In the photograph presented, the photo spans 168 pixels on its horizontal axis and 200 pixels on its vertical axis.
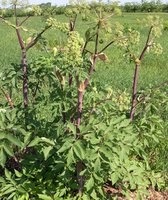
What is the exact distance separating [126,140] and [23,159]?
0.82 m

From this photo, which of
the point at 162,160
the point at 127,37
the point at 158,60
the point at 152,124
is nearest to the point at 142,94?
the point at 152,124

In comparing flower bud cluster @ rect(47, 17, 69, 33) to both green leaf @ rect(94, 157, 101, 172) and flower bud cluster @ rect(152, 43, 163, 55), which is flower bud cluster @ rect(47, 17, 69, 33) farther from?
green leaf @ rect(94, 157, 101, 172)

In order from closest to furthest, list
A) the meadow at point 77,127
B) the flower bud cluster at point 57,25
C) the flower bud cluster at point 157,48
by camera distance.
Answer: the meadow at point 77,127 → the flower bud cluster at point 57,25 → the flower bud cluster at point 157,48

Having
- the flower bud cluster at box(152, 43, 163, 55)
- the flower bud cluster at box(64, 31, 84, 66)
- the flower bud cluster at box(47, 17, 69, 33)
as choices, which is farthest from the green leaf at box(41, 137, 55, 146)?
the flower bud cluster at box(152, 43, 163, 55)

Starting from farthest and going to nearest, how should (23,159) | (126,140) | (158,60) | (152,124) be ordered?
1. (158,60)
2. (152,124)
3. (23,159)
4. (126,140)

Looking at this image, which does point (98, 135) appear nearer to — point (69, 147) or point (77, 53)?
point (69, 147)

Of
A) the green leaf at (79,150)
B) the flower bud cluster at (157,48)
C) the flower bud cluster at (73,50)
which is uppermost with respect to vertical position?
the flower bud cluster at (73,50)

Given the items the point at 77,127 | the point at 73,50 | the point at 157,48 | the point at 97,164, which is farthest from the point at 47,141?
the point at 157,48

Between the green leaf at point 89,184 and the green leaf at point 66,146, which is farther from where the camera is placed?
the green leaf at point 89,184

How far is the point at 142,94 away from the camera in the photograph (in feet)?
11.0

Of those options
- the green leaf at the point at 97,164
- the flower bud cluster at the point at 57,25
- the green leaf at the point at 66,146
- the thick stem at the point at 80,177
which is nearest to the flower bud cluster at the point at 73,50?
the flower bud cluster at the point at 57,25

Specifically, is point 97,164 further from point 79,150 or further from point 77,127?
point 77,127

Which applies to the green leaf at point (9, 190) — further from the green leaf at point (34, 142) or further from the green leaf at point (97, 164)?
the green leaf at point (97, 164)

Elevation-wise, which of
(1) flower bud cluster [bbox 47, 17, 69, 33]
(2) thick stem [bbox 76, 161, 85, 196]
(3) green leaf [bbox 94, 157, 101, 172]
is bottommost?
(2) thick stem [bbox 76, 161, 85, 196]
